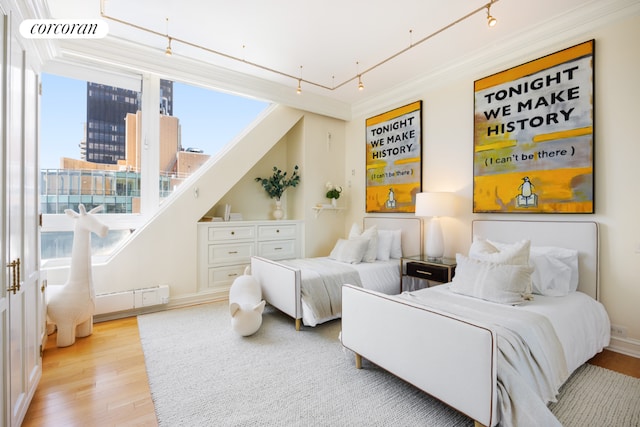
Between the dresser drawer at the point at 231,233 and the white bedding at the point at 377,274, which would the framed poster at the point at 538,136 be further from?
the dresser drawer at the point at 231,233

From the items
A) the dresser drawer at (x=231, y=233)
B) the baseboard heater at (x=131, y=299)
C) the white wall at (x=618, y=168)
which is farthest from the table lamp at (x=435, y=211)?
the baseboard heater at (x=131, y=299)

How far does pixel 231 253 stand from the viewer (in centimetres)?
415

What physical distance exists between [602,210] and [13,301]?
4201mm

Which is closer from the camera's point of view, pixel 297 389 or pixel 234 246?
pixel 297 389

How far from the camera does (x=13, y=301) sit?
159 centimetres

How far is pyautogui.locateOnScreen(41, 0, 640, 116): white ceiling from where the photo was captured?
2.59 m

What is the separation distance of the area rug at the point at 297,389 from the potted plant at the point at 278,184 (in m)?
2.32

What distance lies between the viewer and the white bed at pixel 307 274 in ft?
9.77

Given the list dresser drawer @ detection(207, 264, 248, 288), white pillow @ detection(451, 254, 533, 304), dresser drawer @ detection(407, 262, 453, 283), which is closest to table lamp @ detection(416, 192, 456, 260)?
dresser drawer @ detection(407, 262, 453, 283)

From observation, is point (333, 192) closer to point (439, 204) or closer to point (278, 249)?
point (278, 249)

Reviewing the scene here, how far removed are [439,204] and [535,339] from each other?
1.85 metres

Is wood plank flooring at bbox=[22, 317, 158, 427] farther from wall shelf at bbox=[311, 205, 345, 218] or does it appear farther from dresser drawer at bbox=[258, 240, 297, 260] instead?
wall shelf at bbox=[311, 205, 345, 218]

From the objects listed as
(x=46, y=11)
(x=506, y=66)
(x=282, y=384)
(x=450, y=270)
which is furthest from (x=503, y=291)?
(x=46, y=11)

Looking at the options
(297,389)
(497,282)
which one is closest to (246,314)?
(297,389)
